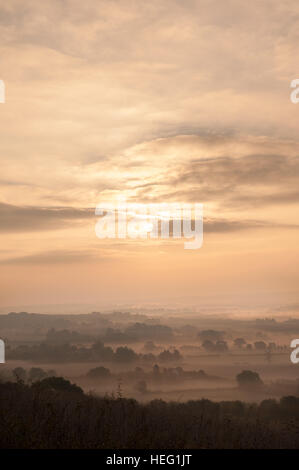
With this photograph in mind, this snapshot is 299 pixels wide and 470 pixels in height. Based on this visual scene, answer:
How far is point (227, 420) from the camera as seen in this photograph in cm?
1398

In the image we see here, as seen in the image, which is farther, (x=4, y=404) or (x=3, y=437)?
(x=4, y=404)

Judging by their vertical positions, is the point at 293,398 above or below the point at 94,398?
above

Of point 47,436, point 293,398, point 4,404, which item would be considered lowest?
point 47,436

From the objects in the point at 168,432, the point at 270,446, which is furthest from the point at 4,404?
the point at 270,446
